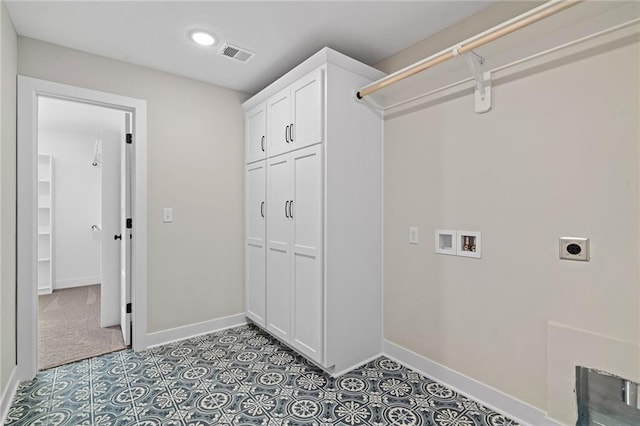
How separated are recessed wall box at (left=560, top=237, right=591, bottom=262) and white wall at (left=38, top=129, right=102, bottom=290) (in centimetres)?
570

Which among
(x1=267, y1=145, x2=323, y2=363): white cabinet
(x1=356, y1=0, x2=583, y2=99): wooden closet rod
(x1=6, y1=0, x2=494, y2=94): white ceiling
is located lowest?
(x1=267, y1=145, x2=323, y2=363): white cabinet

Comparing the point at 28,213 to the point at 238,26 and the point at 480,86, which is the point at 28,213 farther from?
the point at 480,86

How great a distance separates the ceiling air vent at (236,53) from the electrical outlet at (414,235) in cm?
187

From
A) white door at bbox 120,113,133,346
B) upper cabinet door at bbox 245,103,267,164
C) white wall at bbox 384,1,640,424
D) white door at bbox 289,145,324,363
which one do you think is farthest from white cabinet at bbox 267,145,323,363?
white door at bbox 120,113,133,346

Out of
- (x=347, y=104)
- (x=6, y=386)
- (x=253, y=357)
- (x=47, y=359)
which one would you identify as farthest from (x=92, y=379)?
(x=347, y=104)

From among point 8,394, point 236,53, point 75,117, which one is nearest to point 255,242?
point 236,53

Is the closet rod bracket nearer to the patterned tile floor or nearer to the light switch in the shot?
the patterned tile floor

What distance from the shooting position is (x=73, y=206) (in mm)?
5102

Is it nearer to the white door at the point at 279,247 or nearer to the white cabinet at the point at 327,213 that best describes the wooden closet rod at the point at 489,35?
the white cabinet at the point at 327,213

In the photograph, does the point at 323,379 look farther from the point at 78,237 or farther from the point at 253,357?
the point at 78,237

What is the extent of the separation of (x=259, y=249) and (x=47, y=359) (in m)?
1.89

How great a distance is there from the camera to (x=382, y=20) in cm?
206

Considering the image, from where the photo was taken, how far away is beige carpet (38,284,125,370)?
2611mm

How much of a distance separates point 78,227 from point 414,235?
18.0 ft
